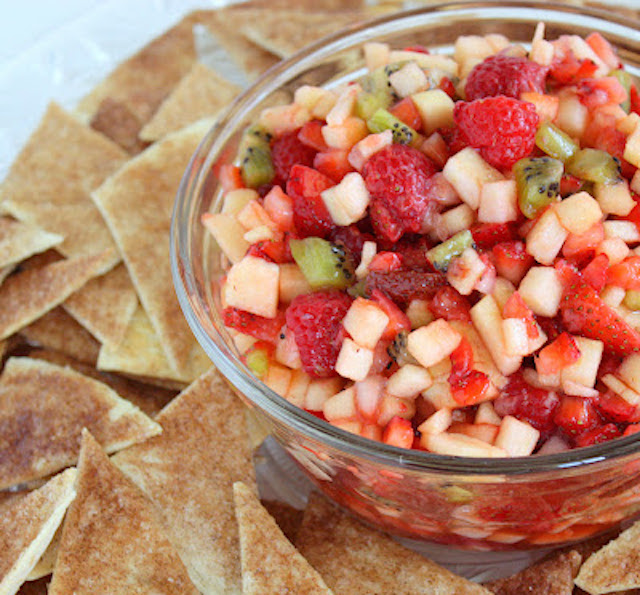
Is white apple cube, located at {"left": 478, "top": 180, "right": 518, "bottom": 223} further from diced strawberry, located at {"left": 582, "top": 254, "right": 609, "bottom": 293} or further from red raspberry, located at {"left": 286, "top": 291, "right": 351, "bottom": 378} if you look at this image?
red raspberry, located at {"left": 286, "top": 291, "right": 351, "bottom": 378}

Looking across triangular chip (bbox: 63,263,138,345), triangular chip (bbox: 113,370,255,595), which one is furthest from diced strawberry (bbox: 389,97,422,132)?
triangular chip (bbox: 63,263,138,345)

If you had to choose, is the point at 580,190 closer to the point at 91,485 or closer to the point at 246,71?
the point at 91,485

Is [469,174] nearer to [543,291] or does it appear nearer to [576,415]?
[543,291]

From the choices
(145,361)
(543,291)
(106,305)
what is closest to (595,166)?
(543,291)

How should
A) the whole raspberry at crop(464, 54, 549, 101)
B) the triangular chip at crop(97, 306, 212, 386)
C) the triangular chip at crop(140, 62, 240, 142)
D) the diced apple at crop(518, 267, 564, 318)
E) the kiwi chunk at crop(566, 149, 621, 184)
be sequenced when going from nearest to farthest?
the diced apple at crop(518, 267, 564, 318) → the kiwi chunk at crop(566, 149, 621, 184) → the whole raspberry at crop(464, 54, 549, 101) → the triangular chip at crop(97, 306, 212, 386) → the triangular chip at crop(140, 62, 240, 142)

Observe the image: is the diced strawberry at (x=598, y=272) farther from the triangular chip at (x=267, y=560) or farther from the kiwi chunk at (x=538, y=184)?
the triangular chip at (x=267, y=560)

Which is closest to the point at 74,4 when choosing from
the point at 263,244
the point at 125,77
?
the point at 125,77
